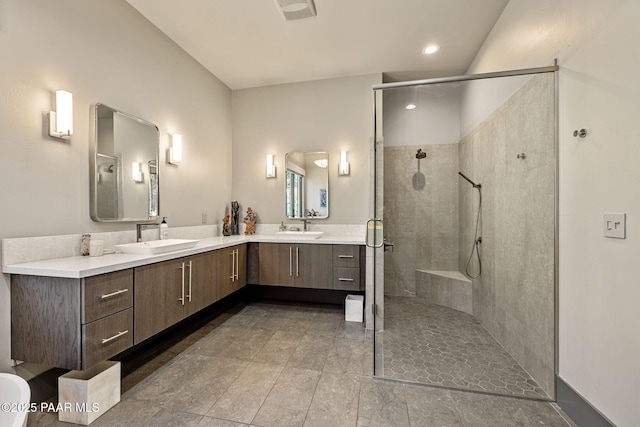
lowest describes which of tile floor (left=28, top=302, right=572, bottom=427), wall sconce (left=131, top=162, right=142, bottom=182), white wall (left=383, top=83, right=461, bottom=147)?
tile floor (left=28, top=302, right=572, bottom=427)

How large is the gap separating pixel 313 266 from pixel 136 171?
1.90m

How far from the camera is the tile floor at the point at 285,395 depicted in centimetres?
148

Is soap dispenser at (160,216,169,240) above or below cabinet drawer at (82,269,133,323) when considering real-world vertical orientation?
above

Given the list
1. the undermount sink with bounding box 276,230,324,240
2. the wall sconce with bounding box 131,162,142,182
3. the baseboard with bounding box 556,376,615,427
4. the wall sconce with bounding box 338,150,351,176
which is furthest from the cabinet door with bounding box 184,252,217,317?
the baseboard with bounding box 556,376,615,427

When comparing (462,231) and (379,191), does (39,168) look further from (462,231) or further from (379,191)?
(462,231)

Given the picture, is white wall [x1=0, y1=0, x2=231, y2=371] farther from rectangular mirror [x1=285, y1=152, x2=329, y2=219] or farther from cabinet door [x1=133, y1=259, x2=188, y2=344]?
rectangular mirror [x1=285, y1=152, x2=329, y2=219]

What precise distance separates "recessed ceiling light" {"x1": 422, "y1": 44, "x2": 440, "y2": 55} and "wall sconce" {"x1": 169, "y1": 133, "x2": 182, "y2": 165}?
8.88 ft

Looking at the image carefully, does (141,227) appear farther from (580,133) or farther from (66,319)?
(580,133)

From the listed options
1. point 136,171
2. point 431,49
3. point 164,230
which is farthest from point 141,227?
point 431,49

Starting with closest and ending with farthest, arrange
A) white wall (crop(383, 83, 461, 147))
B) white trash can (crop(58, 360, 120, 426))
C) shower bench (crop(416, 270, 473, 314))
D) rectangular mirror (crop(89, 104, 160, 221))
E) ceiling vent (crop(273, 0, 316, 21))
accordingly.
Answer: white trash can (crop(58, 360, 120, 426)), rectangular mirror (crop(89, 104, 160, 221)), ceiling vent (crop(273, 0, 316, 21)), white wall (crop(383, 83, 461, 147)), shower bench (crop(416, 270, 473, 314))

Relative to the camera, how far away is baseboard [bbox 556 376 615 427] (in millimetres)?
1308

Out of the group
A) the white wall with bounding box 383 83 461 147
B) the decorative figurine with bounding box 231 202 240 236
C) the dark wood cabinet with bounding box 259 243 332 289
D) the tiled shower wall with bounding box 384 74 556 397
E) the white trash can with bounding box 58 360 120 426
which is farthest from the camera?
the decorative figurine with bounding box 231 202 240 236

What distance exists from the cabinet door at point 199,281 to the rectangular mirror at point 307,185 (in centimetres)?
129

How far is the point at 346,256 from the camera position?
287 centimetres
